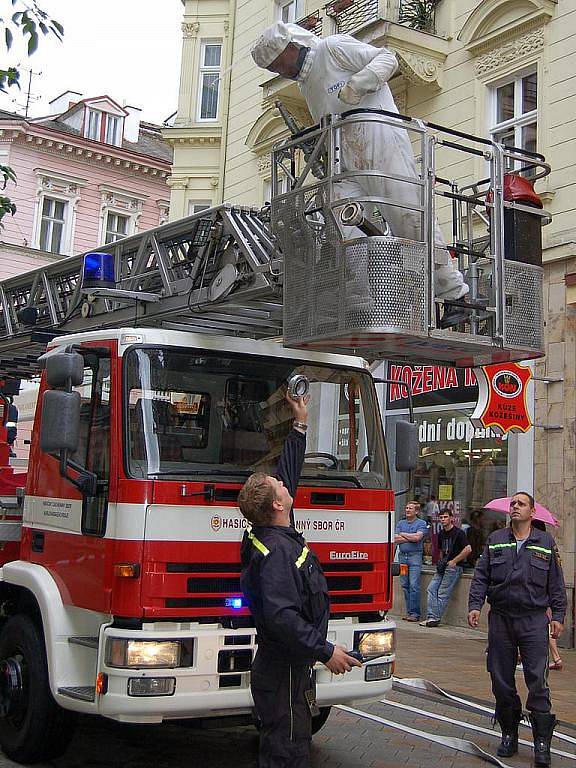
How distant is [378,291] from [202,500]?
5.17ft

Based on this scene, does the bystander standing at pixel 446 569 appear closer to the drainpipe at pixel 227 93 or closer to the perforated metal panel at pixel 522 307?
the perforated metal panel at pixel 522 307

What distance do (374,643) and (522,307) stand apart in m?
2.32

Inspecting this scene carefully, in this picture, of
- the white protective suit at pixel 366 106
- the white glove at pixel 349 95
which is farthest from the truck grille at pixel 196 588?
the white glove at pixel 349 95

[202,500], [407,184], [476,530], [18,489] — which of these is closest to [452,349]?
[407,184]

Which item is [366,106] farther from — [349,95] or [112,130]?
[112,130]

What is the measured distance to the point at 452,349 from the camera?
6094 mm

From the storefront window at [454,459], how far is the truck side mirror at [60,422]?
334 inches

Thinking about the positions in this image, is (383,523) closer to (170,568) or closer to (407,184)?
(170,568)

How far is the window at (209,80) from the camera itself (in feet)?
72.5

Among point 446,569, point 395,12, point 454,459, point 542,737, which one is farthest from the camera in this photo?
point 395,12

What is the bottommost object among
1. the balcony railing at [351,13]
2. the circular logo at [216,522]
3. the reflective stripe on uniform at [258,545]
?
the reflective stripe on uniform at [258,545]

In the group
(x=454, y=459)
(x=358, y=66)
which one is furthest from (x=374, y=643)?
(x=454, y=459)

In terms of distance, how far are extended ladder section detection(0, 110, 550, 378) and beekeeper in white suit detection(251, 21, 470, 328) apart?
13 millimetres

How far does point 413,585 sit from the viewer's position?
14.2 m
